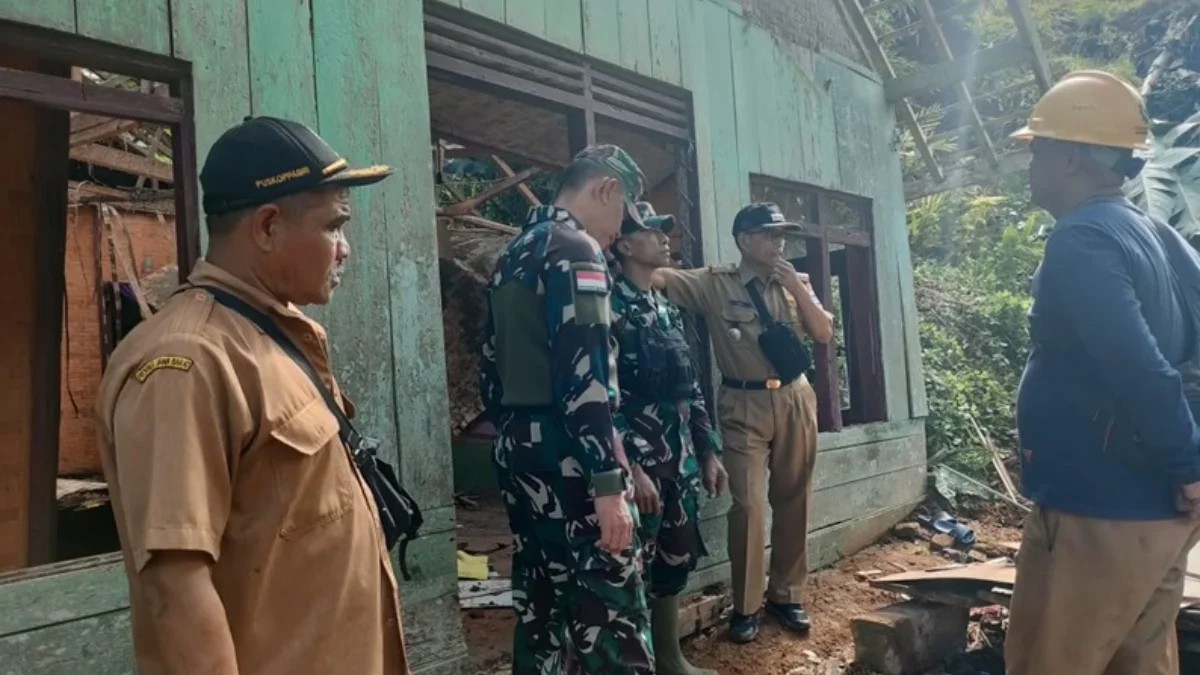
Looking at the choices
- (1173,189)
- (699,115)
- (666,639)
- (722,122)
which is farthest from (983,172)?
(666,639)

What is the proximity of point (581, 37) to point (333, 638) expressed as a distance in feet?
11.4

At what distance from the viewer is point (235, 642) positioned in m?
1.27

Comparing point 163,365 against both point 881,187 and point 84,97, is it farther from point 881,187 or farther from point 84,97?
point 881,187

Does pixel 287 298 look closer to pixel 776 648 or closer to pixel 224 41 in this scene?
pixel 224 41

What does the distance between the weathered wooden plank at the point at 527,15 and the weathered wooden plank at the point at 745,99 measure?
1667 mm

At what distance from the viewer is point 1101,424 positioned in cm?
234

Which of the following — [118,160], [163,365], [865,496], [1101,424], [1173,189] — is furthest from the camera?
[1173,189]

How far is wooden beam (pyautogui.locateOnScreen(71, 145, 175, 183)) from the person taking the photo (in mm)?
6043

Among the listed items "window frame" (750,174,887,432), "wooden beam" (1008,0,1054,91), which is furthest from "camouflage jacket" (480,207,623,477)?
"wooden beam" (1008,0,1054,91)

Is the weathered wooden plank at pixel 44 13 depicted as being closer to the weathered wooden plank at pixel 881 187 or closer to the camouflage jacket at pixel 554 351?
the camouflage jacket at pixel 554 351

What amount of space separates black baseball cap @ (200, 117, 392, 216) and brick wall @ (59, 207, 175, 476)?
23.3 ft

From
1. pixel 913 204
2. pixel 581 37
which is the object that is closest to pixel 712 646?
pixel 581 37

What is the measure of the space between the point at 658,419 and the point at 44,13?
94.3 inches

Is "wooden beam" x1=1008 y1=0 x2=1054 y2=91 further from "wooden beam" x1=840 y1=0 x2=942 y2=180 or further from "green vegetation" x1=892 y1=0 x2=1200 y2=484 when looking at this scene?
"wooden beam" x1=840 y1=0 x2=942 y2=180
